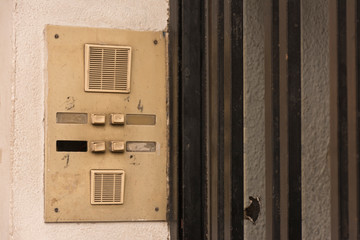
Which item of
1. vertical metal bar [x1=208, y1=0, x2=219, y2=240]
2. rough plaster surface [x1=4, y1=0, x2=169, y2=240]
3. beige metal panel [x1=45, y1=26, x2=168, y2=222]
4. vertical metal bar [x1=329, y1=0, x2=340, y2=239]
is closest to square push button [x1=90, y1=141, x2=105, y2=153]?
beige metal panel [x1=45, y1=26, x2=168, y2=222]

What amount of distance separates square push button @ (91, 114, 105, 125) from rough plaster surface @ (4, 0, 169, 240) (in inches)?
6.0

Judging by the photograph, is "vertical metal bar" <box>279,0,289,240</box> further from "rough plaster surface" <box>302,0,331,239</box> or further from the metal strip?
"rough plaster surface" <box>302,0,331,239</box>

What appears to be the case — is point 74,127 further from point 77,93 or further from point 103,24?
point 103,24

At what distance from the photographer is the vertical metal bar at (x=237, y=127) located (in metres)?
1.21

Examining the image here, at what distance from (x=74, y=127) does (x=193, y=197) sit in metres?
0.41

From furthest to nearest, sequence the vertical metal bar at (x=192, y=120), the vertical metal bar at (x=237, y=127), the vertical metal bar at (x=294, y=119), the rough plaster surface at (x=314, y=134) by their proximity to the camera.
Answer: the vertical metal bar at (x=192, y=120) < the rough plaster surface at (x=314, y=134) < the vertical metal bar at (x=237, y=127) < the vertical metal bar at (x=294, y=119)

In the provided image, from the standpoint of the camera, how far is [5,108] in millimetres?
1521

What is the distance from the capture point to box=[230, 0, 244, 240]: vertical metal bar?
1208 millimetres

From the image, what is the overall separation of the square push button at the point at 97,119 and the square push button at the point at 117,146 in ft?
0.23

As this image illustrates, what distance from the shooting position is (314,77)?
1.37 m

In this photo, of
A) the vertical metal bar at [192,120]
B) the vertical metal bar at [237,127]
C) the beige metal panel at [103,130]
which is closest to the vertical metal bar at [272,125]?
the vertical metal bar at [237,127]
